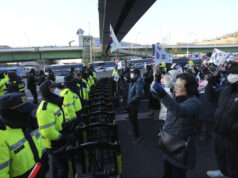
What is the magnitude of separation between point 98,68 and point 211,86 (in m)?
32.7

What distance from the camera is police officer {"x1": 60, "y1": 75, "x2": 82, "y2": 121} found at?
12.1 ft

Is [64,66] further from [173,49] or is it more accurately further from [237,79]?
[173,49]

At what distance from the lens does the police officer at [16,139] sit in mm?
1548

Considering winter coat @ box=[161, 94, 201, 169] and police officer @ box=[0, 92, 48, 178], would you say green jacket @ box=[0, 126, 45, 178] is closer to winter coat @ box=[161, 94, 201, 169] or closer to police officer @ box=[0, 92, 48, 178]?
police officer @ box=[0, 92, 48, 178]

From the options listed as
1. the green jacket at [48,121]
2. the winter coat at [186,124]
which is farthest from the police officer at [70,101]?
the winter coat at [186,124]

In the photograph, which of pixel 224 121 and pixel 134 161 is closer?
pixel 224 121

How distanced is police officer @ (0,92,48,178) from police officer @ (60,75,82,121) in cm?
180

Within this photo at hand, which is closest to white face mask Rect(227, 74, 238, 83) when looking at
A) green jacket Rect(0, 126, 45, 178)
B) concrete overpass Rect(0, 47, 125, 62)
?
green jacket Rect(0, 126, 45, 178)

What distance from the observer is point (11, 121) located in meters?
1.65

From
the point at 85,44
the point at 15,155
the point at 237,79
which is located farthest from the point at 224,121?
the point at 85,44

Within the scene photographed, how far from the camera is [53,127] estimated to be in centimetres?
258

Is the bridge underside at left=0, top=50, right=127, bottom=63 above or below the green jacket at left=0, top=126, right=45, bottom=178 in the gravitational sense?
above

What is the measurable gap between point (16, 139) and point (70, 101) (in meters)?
2.15

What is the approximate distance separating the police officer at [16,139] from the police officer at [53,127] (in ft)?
2.47
